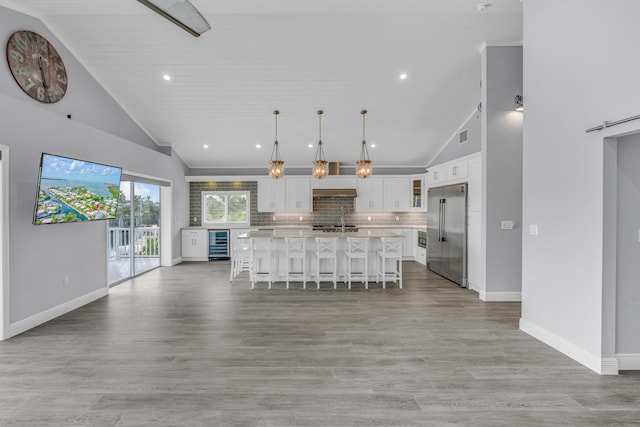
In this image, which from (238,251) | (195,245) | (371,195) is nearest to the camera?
(238,251)

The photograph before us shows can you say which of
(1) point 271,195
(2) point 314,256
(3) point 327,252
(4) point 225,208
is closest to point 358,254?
(3) point 327,252

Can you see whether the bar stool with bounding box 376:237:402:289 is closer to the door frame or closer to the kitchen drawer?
the kitchen drawer

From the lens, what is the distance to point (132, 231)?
6.46 metres

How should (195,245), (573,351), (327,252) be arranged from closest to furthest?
(573,351)
(327,252)
(195,245)

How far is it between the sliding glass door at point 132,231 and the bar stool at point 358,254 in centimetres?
443

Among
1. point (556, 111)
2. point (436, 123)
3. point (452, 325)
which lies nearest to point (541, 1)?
point (556, 111)

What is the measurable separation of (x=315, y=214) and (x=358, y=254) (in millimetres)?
3483

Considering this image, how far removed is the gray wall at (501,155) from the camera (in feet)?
15.3

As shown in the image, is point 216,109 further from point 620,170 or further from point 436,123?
point 620,170

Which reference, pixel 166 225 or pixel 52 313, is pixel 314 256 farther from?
pixel 166 225

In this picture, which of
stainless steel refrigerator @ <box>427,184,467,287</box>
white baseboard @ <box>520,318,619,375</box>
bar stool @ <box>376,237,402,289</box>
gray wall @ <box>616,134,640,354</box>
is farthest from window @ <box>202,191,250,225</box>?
gray wall @ <box>616,134,640,354</box>

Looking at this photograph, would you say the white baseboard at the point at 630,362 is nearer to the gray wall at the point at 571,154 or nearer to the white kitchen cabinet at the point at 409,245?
the gray wall at the point at 571,154

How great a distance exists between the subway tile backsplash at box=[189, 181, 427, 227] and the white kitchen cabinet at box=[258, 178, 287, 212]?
0.25 metres

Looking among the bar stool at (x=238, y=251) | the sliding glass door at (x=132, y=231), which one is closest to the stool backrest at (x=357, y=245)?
the bar stool at (x=238, y=251)
